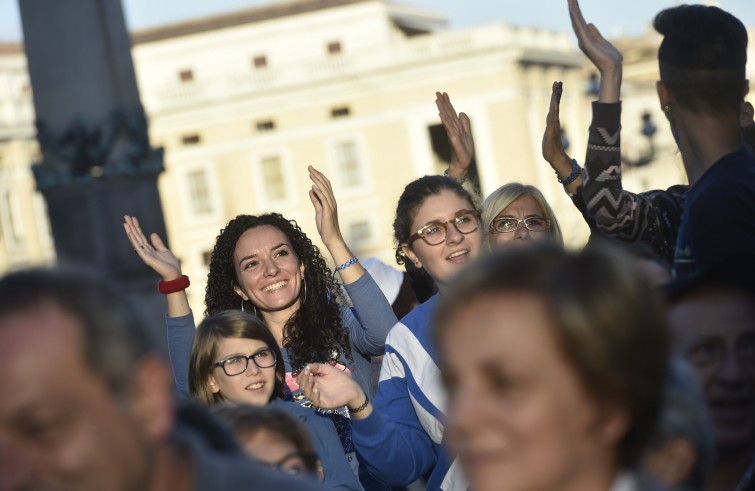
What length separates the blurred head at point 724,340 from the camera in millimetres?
2305

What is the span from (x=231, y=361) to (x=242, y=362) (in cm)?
3

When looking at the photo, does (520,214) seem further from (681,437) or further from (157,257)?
(681,437)

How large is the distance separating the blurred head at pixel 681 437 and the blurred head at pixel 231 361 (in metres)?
2.19

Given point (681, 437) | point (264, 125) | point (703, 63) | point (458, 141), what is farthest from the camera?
point (264, 125)

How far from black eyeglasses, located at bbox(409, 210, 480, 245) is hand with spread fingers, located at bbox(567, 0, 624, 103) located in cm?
70

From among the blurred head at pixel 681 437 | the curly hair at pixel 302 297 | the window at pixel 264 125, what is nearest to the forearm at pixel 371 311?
the curly hair at pixel 302 297

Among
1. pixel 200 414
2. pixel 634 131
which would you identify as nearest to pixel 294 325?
pixel 200 414

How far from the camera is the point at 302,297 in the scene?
478 centimetres

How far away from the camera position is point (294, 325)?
462 centimetres

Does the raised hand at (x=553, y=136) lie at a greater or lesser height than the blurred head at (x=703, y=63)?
lesser

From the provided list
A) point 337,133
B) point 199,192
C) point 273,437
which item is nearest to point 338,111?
point 337,133

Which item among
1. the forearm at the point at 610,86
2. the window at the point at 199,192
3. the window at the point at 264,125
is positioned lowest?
the window at the point at 199,192

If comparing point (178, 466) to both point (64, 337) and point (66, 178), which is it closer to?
point (64, 337)

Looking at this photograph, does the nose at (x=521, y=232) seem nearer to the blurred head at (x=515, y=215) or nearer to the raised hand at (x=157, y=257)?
the blurred head at (x=515, y=215)
